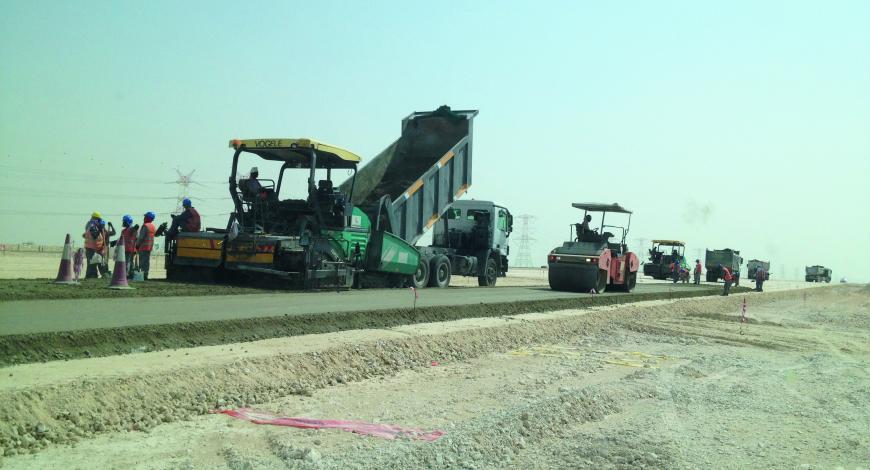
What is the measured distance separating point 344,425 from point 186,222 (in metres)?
10.3

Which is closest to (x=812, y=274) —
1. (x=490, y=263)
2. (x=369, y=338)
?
(x=490, y=263)

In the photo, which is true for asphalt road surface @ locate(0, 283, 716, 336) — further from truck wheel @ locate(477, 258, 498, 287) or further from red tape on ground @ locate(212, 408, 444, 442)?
truck wheel @ locate(477, 258, 498, 287)

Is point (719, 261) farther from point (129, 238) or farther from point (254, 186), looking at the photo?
point (129, 238)

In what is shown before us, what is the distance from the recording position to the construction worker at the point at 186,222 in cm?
1459

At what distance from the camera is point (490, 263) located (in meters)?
24.3

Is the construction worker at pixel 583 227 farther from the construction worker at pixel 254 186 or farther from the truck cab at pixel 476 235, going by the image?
the construction worker at pixel 254 186

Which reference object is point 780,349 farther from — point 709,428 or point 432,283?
point 432,283

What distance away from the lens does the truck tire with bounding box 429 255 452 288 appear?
20.3 m

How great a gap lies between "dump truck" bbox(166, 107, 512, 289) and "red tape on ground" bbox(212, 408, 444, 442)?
8047 millimetres

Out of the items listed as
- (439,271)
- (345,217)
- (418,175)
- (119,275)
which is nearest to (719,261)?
(439,271)

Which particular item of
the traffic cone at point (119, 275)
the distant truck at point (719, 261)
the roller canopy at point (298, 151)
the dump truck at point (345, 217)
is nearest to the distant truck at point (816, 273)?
the distant truck at point (719, 261)

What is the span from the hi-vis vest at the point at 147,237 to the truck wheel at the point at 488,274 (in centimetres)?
1267

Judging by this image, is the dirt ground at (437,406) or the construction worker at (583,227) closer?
the dirt ground at (437,406)

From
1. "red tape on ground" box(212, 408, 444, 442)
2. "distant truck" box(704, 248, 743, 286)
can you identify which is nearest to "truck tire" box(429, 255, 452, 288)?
"red tape on ground" box(212, 408, 444, 442)
